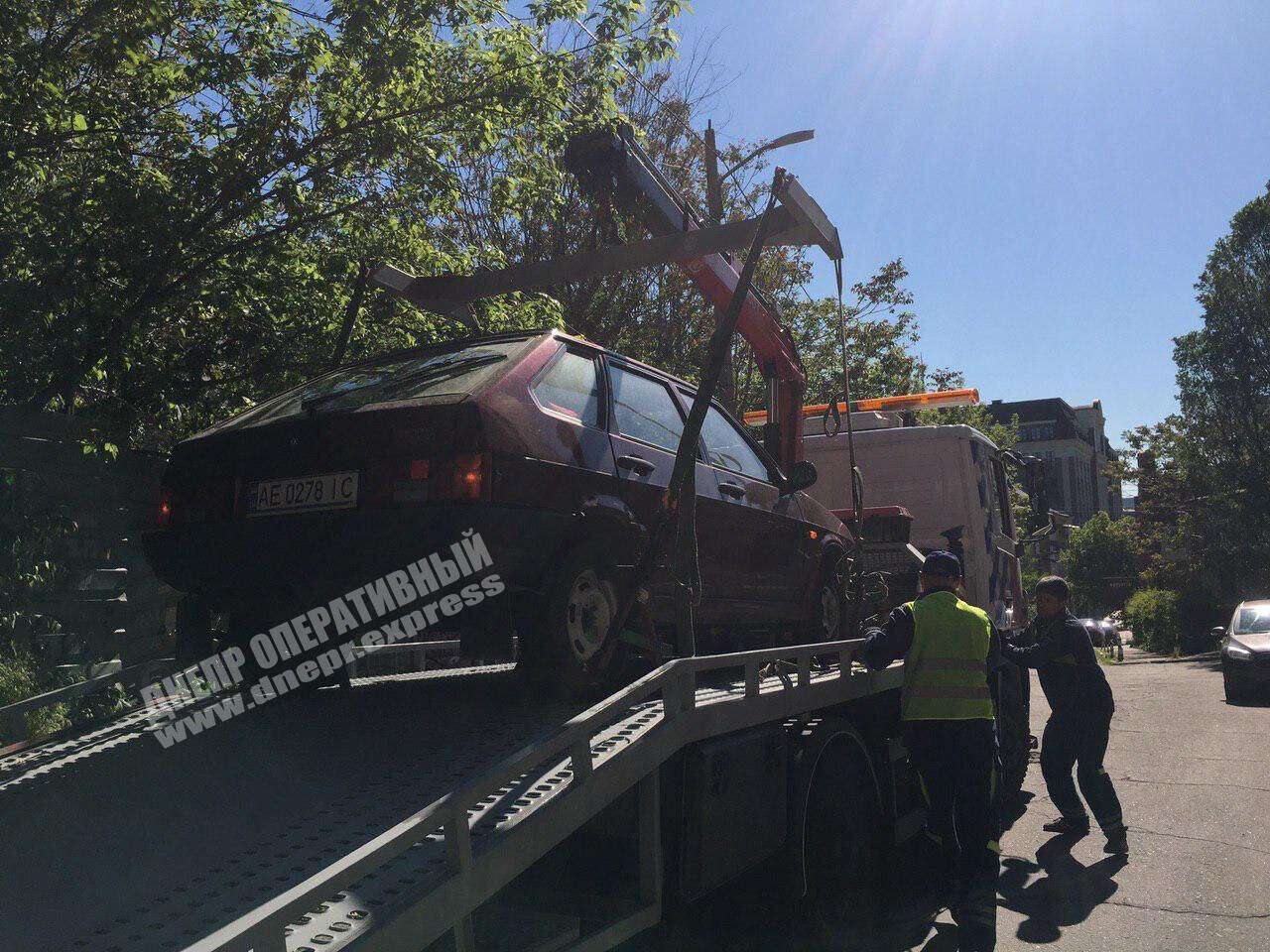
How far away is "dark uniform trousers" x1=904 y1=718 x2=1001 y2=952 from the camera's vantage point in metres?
4.86

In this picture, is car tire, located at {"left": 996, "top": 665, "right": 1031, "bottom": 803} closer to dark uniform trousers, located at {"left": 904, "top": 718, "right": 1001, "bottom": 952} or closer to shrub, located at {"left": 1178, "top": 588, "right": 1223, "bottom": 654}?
dark uniform trousers, located at {"left": 904, "top": 718, "right": 1001, "bottom": 952}

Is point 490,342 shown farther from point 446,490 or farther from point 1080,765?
point 1080,765

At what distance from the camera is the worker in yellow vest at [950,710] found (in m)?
4.95

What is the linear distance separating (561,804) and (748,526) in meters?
2.76

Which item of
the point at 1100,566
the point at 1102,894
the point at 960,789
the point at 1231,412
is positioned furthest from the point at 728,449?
the point at 1100,566

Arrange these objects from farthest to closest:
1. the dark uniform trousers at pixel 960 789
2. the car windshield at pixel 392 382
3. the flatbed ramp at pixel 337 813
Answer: the dark uniform trousers at pixel 960 789 < the car windshield at pixel 392 382 < the flatbed ramp at pixel 337 813

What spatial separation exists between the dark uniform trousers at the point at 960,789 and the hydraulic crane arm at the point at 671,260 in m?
2.42

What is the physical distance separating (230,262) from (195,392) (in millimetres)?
961

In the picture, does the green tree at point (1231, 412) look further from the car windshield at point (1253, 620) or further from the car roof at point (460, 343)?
the car roof at point (460, 343)

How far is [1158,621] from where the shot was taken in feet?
121

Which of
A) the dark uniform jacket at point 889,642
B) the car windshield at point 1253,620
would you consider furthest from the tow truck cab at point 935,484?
the car windshield at point 1253,620

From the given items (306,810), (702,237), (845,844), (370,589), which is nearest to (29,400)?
(370,589)

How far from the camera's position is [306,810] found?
9.59 feet

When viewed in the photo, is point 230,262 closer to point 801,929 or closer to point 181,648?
point 181,648
